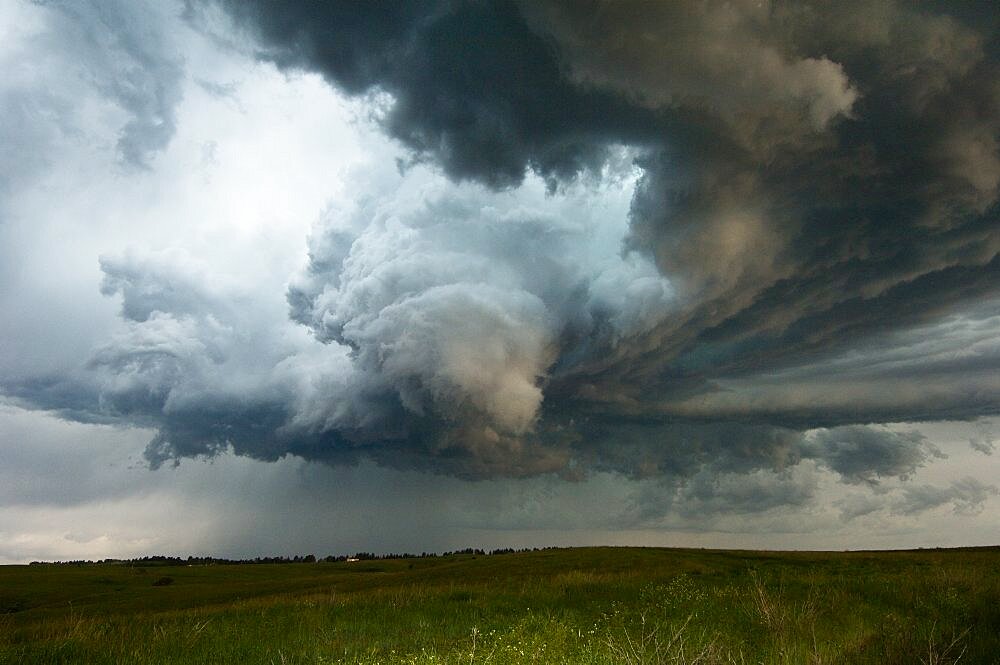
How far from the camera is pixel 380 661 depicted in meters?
8.74

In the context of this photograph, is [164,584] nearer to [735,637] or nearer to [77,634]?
Result: [77,634]

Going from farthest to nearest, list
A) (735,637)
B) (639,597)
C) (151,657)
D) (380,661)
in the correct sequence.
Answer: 1. (639,597)
2. (735,637)
3. (151,657)
4. (380,661)

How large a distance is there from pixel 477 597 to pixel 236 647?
27.6ft

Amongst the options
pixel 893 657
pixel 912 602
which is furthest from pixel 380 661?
pixel 912 602

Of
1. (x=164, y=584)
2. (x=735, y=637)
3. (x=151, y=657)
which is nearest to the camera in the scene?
(x=151, y=657)

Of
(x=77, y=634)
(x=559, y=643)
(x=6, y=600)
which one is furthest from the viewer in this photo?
(x=6, y=600)

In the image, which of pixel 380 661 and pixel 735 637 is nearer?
pixel 380 661

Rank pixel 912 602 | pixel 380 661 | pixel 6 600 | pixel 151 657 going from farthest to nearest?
pixel 6 600, pixel 912 602, pixel 151 657, pixel 380 661

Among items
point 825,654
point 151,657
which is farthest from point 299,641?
point 825,654

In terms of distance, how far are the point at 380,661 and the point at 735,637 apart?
6.83m

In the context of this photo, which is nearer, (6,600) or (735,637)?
(735,637)

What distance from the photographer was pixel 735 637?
1159 cm

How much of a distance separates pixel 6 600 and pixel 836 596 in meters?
68.4

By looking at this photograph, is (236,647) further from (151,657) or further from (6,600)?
(6,600)
